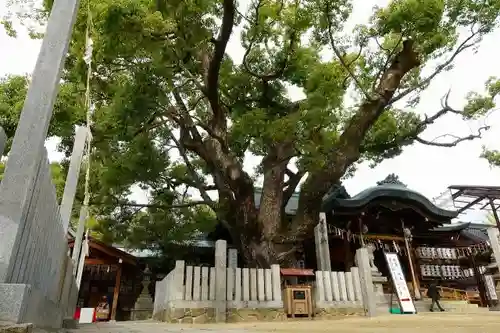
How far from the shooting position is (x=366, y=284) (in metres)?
8.62

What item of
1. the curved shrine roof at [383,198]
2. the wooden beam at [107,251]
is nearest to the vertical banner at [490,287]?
the curved shrine roof at [383,198]

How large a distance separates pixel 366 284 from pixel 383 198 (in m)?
6.04

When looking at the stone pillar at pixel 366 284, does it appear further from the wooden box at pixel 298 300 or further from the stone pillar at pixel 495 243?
the stone pillar at pixel 495 243

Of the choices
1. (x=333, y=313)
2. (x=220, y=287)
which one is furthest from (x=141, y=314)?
(x=333, y=313)

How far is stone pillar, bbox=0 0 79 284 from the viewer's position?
5.84 feet

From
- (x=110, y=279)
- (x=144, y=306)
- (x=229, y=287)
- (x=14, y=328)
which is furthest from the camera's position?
(x=110, y=279)

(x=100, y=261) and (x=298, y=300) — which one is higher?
(x=100, y=261)

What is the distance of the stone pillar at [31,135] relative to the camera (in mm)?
1779

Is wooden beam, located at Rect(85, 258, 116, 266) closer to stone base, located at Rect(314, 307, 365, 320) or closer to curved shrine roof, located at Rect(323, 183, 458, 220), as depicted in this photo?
curved shrine roof, located at Rect(323, 183, 458, 220)

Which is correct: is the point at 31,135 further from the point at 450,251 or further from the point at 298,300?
the point at 450,251

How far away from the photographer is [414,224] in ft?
50.4

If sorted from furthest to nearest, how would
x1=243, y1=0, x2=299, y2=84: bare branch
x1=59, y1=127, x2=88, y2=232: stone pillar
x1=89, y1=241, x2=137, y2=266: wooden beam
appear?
x1=89, y1=241, x2=137, y2=266: wooden beam → x1=243, y1=0, x2=299, y2=84: bare branch → x1=59, y1=127, x2=88, y2=232: stone pillar

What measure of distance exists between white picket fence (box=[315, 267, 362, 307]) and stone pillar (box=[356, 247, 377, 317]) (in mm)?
113

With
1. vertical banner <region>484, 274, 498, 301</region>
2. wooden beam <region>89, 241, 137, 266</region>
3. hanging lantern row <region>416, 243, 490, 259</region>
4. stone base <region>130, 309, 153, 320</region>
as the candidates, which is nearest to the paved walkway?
stone base <region>130, 309, 153, 320</region>
